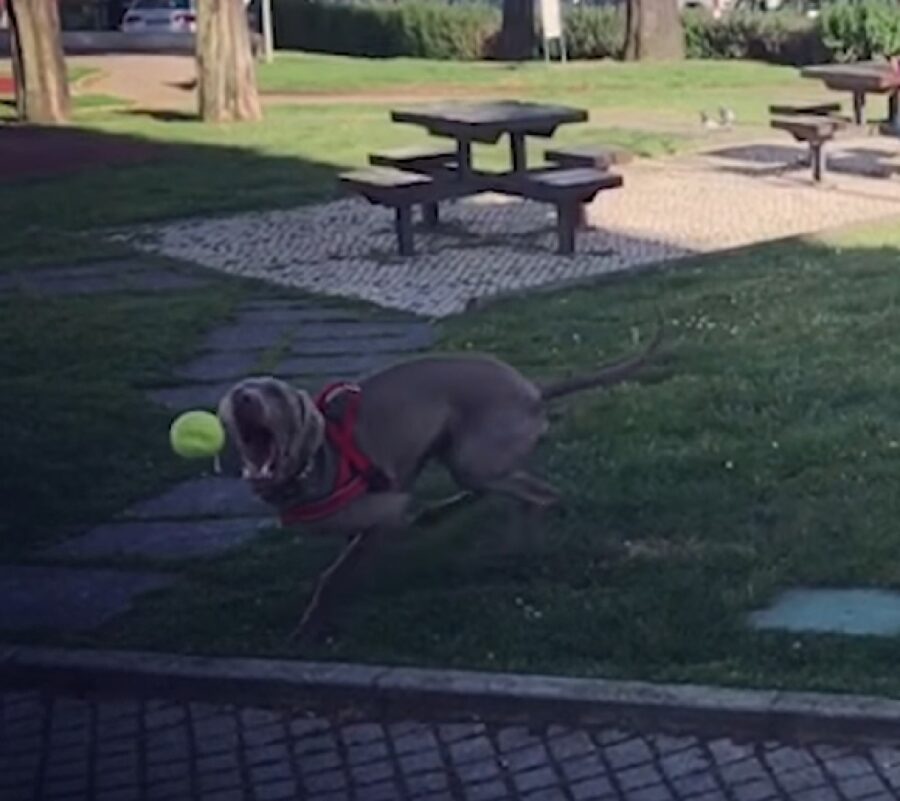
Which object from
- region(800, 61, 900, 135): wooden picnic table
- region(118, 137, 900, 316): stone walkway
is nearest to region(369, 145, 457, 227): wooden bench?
region(118, 137, 900, 316): stone walkway

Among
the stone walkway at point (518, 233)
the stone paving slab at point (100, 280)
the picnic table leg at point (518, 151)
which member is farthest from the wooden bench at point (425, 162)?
the stone paving slab at point (100, 280)

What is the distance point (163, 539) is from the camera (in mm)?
7148

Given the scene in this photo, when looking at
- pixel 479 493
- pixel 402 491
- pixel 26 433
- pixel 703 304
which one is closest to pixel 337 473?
pixel 402 491

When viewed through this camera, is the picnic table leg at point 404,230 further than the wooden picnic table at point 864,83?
No

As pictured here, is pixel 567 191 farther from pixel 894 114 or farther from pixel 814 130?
pixel 894 114

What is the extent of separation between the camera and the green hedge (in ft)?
116

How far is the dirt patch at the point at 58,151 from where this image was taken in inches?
787

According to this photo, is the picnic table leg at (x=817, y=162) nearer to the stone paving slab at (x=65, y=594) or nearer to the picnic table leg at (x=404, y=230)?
the picnic table leg at (x=404, y=230)

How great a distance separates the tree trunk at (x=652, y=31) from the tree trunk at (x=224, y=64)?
1313 cm

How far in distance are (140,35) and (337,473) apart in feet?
141

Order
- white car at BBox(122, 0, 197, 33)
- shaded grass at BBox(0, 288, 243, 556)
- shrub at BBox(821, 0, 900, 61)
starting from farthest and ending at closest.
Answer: white car at BBox(122, 0, 197, 33) < shrub at BBox(821, 0, 900, 61) < shaded grass at BBox(0, 288, 243, 556)

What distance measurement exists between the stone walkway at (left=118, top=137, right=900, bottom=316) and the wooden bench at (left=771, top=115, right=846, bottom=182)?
0.16m

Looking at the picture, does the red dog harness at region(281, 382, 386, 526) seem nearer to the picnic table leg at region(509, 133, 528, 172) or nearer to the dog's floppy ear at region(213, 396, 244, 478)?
the dog's floppy ear at region(213, 396, 244, 478)

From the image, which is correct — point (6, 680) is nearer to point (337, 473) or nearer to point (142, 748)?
point (142, 748)
